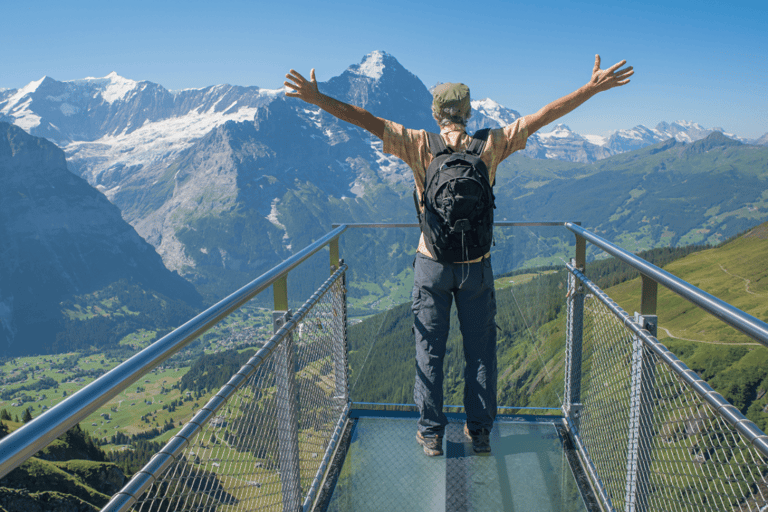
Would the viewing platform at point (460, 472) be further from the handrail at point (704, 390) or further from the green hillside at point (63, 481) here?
the green hillside at point (63, 481)

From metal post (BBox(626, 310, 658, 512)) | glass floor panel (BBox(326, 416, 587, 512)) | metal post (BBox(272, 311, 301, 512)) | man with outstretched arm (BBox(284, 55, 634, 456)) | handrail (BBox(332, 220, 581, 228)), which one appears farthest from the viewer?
handrail (BBox(332, 220, 581, 228))

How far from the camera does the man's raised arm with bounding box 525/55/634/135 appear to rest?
9.40ft

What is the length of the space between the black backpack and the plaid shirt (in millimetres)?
56

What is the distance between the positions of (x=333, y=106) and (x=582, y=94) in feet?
4.81

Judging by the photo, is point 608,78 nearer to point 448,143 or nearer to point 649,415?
point 448,143

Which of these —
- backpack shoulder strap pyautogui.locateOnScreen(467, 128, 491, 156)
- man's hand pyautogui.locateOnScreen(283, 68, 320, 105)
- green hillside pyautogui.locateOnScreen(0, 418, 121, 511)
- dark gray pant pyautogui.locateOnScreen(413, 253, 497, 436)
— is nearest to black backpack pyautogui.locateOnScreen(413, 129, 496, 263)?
backpack shoulder strap pyautogui.locateOnScreen(467, 128, 491, 156)

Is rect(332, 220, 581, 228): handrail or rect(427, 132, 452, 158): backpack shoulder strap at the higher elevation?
rect(427, 132, 452, 158): backpack shoulder strap

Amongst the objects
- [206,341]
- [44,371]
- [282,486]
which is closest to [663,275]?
[282,486]

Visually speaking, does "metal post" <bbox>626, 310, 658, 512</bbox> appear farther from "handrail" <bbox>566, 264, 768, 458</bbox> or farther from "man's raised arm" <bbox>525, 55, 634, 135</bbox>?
"man's raised arm" <bbox>525, 55, 634, 135</bbox>

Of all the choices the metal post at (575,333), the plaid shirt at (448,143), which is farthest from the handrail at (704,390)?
the metal post at (575,333)

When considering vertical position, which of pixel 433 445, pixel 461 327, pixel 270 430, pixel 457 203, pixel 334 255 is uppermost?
pixel 457 203

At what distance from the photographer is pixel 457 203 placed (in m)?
2.60

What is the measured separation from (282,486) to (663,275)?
2.05m

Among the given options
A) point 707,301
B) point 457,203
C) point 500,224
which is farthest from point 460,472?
point 500,224
